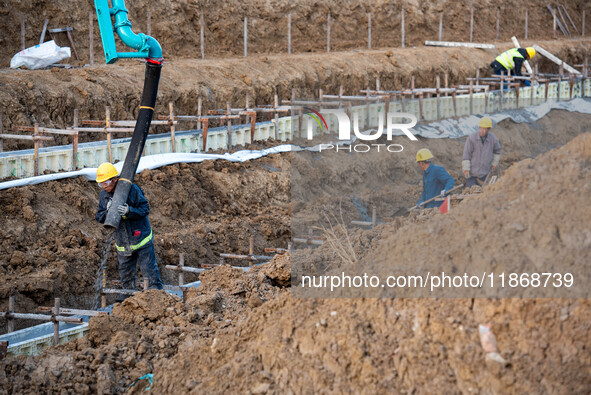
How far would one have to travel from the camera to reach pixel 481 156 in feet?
27.4

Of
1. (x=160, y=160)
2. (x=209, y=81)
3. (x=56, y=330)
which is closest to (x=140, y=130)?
(x=56, y=330)

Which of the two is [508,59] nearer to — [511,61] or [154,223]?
[511,61]

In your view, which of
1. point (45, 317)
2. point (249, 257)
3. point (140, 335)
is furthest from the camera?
point (249, 257)

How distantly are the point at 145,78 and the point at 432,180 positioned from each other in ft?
11.1

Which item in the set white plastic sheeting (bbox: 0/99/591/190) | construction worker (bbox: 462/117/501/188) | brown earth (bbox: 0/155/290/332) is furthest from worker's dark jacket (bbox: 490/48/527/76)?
construction worker (bbox: 462/117/501/188)

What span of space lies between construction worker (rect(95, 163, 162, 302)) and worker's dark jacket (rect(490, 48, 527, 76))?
734 inches

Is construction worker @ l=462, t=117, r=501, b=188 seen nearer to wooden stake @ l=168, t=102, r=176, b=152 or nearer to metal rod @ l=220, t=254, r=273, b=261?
metal rod @ l=220, t=254, r=273, b=261

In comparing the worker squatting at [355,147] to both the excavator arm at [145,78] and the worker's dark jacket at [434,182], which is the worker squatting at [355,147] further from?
the excavator arm at [145,78]

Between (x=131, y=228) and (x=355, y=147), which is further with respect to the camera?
(x=355, y=147)

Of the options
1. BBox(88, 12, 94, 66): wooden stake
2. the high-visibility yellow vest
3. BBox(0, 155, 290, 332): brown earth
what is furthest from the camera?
the high-visibility yellow vest

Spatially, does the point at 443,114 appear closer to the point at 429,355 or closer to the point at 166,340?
the point at 166,340

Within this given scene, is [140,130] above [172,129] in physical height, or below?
above

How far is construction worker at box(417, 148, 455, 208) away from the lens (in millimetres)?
7516

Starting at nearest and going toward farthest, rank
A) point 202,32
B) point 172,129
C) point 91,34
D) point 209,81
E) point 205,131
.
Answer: point 172,129 < point 205,131 < point 91,34 < point 209,81 < point 202,32
